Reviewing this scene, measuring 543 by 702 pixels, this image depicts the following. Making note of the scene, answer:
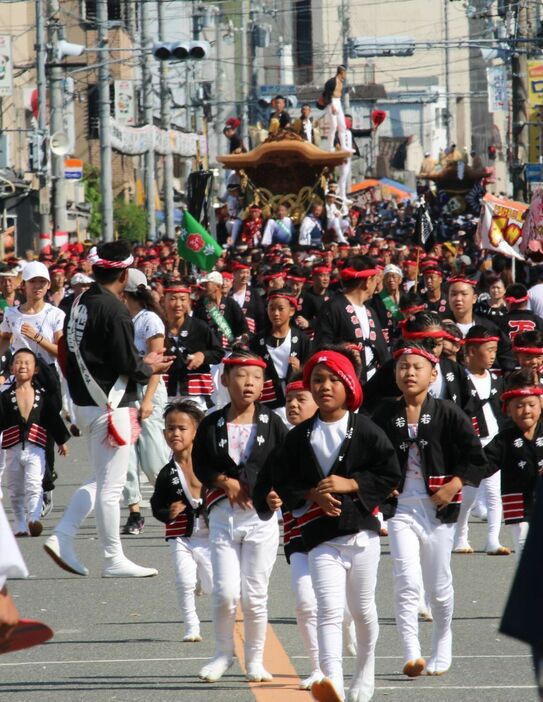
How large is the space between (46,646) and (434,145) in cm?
11795

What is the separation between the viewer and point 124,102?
44.0m

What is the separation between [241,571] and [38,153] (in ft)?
91.3

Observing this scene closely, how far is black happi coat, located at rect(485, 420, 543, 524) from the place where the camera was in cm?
784

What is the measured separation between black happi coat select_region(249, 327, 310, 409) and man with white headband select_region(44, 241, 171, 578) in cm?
Result: 309

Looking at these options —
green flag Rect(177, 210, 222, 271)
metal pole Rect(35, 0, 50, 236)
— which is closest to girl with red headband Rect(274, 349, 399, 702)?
green flag Rect(177, 210, 222, 271)

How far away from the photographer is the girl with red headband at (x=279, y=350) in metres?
12.4

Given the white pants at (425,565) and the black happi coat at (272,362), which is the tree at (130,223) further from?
the white pants at (425,565)

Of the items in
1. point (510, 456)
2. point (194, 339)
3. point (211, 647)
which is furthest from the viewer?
point (194, 339)

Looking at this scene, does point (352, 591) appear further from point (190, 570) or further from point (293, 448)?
point (190, 570)

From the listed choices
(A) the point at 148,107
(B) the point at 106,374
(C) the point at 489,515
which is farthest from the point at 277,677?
(A) the point at 148,107

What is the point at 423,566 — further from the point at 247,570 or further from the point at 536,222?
the point at 536,222

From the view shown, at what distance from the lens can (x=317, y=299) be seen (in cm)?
1700

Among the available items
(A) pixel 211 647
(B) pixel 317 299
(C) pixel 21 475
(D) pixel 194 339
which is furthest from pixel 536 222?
(A) pixel 211 647

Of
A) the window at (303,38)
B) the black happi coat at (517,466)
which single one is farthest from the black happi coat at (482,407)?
the window at (303,38)
